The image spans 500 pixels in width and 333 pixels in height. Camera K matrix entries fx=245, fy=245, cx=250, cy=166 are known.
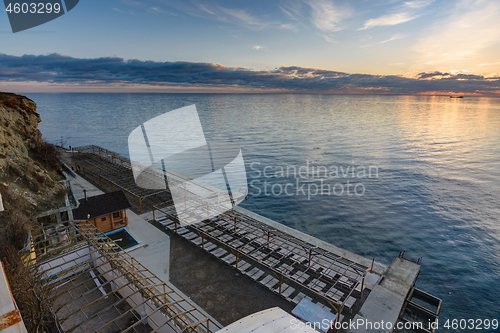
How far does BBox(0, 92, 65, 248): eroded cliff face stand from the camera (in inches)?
769

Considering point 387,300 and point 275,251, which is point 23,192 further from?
point 387,300

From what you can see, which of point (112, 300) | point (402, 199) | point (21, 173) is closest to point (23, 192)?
point (21, 173)

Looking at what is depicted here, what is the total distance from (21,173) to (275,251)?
90.8 feet

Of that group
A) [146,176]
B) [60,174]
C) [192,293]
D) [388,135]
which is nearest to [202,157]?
[146,176]

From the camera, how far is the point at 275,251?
23.3 m

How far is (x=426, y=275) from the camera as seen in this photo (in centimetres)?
2844

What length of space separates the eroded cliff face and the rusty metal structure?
941cm

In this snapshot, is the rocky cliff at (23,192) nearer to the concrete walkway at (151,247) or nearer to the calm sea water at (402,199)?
the concrete walkway at (151,247)

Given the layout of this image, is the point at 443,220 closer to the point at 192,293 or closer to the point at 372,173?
the point at 372,173

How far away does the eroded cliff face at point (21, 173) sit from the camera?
64.1 ft

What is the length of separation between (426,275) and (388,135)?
92085 mm

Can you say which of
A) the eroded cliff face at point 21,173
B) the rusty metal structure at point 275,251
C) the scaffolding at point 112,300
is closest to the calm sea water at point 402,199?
the rusty metal structure at point 275,251

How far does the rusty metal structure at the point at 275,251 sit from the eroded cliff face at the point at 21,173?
9.41 metres

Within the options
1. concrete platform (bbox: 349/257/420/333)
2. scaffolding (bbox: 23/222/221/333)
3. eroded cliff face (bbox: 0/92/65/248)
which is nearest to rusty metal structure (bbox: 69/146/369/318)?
concrete platform (bbox: 349/257/420/333)
